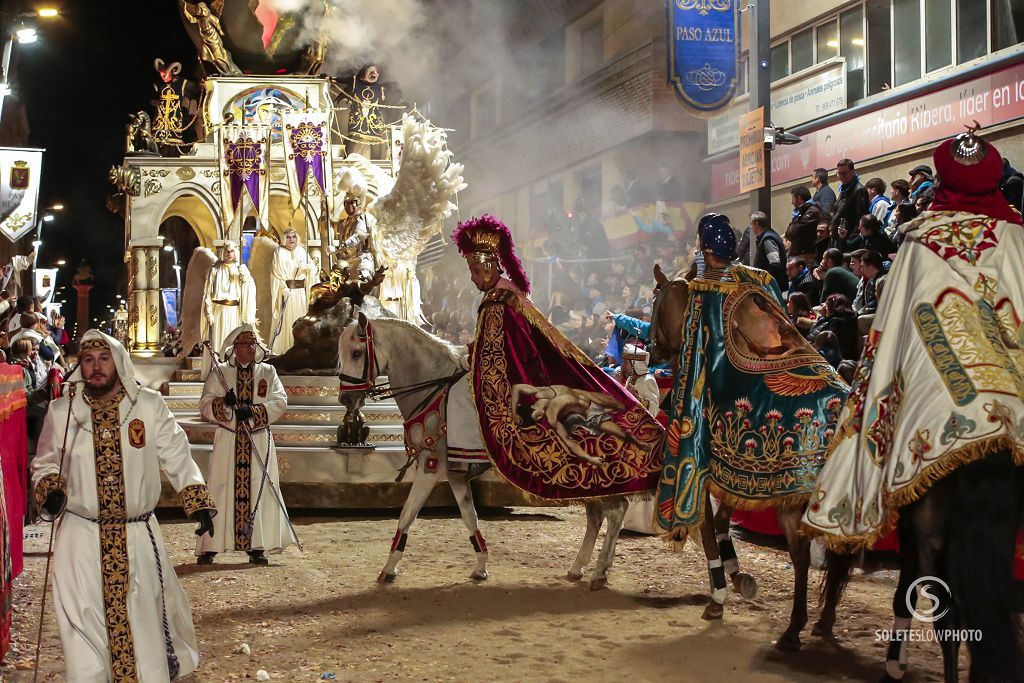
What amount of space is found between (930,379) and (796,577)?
1.91 meters

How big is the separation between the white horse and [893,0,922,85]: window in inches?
518

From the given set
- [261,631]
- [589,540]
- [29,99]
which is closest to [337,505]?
[589,540]

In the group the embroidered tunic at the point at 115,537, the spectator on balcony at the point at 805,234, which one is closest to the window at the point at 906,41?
the spectator on balcony at the point at 805,234

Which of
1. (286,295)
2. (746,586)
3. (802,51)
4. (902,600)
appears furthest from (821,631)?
(802,51)

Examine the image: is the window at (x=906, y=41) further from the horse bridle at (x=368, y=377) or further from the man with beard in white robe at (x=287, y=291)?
the horse bridle at (x=368, y=377)

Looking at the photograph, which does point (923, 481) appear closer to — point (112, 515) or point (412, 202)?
point (112, 515)

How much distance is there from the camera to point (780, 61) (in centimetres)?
2256

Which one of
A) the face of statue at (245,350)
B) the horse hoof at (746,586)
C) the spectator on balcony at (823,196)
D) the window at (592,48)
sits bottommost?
the horse hoof at (746,586)

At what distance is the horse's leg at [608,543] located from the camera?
797cm

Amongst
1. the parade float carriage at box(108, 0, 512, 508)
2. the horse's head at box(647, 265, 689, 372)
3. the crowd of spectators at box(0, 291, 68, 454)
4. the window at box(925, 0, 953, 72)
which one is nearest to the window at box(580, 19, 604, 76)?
the parade float carriage at box(108, 0, 512, 508)

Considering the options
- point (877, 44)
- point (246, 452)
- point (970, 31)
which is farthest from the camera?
point (877, 44)

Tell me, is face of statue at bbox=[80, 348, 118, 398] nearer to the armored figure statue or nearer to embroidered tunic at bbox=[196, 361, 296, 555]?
embroidered tunic at bbox=[196, 361, 296, 555]

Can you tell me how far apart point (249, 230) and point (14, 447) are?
15.7 meters

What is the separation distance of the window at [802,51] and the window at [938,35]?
3544 mm
